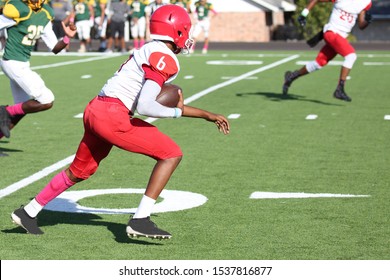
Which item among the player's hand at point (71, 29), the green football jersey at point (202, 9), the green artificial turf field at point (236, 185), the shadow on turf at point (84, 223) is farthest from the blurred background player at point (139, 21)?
the shadow on turf at point (84, 223)

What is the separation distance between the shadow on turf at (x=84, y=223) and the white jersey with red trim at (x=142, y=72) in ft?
3.02

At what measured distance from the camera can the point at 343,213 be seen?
8.78 metres

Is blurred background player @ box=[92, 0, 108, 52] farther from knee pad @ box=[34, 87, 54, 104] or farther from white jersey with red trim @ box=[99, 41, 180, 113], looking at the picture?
white jersey with red trim @ box=[99, 41, 180, 113]

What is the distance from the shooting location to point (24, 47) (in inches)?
456

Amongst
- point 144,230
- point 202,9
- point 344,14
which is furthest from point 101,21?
point 144,230

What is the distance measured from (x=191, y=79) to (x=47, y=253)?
16.0m

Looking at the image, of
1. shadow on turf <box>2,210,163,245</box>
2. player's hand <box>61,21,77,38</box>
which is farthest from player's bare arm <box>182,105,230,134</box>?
player's hand <box>61,21,77,38</box>

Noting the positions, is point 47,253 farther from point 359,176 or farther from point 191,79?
point 191,79

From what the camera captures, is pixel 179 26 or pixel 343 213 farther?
pixel 343 213

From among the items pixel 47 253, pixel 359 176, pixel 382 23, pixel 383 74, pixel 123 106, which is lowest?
pixel 382 23

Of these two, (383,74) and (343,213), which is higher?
(343,213)

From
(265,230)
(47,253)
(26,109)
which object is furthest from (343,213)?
(26,109)

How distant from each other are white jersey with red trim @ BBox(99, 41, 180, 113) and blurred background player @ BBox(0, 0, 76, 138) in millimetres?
3422

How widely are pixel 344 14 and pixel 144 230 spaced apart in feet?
35.2
